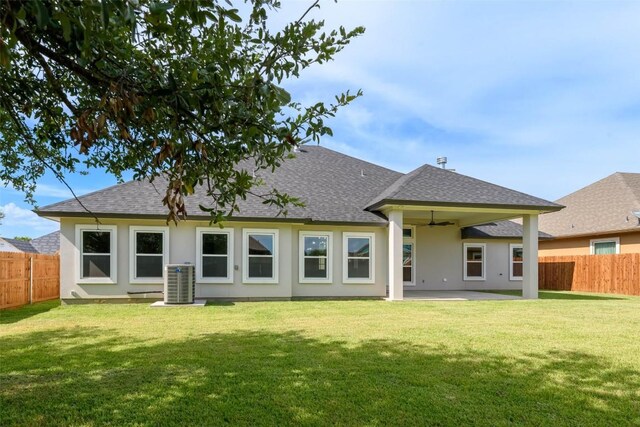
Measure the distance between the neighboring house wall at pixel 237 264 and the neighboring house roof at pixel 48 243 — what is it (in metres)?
15.8

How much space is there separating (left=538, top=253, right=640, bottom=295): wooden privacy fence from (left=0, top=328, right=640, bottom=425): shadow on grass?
1384 centimetres

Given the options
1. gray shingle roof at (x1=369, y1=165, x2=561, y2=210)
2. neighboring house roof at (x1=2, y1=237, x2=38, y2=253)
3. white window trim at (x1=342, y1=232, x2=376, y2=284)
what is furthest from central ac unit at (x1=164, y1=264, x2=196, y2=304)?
neighboring house roof at (x1=2, y1=237, x2=38, y2=253)

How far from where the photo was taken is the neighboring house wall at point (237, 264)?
12.5 metres

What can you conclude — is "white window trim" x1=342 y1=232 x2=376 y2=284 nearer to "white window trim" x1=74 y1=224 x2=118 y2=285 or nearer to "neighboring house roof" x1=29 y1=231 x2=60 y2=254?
"white window trim" x1=74 y1=224 x2=118 y2=285

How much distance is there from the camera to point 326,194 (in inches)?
637

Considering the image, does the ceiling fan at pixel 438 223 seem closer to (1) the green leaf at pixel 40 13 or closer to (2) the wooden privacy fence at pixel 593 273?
(2) the wooden privacy fence at pixel 593 273

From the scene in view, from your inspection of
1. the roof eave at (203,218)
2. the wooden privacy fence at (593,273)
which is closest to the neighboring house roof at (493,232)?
the wooden privacy fence at (593,273)

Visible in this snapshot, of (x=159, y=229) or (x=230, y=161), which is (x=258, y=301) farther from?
(x=230, y=161)

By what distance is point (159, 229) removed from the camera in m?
13.1

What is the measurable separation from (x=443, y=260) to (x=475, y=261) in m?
1.50

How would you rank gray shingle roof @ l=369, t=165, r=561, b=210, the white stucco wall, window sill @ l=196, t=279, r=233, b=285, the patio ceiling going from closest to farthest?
window sill @ l=196, t=279, r=233, b=285 → gray shingle roof @ l=369, t=165, r=561, b=210 → the patio ceiling → the white stucco wall

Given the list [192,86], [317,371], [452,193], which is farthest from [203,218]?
[192,86]

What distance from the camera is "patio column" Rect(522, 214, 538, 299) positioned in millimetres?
14625

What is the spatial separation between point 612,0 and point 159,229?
1211cm
